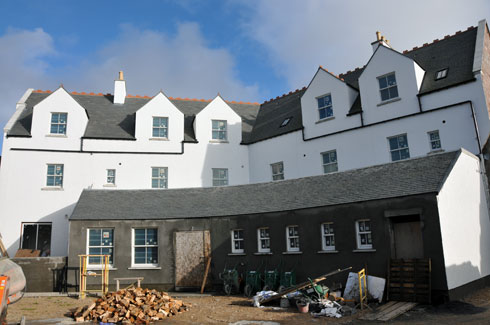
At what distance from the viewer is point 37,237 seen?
2328 cm

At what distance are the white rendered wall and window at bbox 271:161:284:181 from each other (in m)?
11.3

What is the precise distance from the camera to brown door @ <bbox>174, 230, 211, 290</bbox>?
2019cm

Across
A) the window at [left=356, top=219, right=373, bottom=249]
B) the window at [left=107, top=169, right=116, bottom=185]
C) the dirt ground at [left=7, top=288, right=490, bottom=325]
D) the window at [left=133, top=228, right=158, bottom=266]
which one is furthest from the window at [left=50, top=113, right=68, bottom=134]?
the window at [left=356, top=219, right=373, bottom=249]

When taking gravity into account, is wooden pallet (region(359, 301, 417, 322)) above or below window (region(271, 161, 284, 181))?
below

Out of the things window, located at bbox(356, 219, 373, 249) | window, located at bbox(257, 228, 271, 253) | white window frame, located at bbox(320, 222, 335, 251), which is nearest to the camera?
window, located at bbox(356, 219, 373, 249)

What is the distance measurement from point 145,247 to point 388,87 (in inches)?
613

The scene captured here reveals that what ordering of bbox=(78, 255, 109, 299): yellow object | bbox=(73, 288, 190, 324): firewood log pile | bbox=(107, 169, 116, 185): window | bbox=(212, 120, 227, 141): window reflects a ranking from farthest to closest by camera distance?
bbox=(212, 120, 227, 141): window
bbox=(107, 169, 116, 185): window
bbox=(78, 255, 109, 299): yellow object
bbox=(73, 288, 190, 324): firewood log pile

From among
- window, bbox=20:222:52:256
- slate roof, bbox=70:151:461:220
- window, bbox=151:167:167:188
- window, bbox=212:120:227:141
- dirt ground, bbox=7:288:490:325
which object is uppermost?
window, bbox=212:120:227:141

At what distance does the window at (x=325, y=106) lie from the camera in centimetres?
2383

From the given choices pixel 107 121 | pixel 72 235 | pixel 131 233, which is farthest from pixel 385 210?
pixel 107 121

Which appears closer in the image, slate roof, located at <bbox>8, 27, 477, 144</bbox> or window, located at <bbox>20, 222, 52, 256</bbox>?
slate roof, located at <bbox>8, 27, 477, 144</bbox>

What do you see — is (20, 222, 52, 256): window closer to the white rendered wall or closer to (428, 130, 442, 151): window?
the white rendered wall

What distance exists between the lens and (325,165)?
2353 cm

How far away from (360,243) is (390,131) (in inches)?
287
